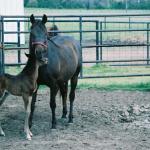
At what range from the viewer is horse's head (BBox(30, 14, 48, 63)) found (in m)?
7.39

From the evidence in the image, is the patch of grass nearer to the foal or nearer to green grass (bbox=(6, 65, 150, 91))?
green grass (bbox=(6, 65, 150, 91))

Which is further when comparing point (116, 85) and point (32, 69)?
point (116, 85)

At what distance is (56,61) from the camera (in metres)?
8.20

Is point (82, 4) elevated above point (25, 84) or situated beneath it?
elevated above

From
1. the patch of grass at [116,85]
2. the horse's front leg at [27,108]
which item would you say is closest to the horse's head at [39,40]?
the horse's front leg at [27,108]

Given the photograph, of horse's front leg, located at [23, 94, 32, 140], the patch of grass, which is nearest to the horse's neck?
horse's front leg, located at [23, 94, 32, 140]

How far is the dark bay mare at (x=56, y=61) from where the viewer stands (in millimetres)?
7578

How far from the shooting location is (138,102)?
10375 mm

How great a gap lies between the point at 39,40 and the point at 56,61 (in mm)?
796

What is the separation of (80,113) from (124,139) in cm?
206

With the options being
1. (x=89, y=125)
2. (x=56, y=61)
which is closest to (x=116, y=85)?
(x=89, y=125)

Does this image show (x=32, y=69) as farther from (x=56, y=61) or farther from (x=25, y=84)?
(x=56, y=61)

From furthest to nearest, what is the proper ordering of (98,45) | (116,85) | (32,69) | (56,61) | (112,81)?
(112,81) < (116,85) < (98,45) < (56,61) < (32,69)

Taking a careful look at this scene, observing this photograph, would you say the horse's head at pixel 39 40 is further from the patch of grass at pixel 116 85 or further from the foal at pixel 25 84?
the patch of grass at pixel 116 85
